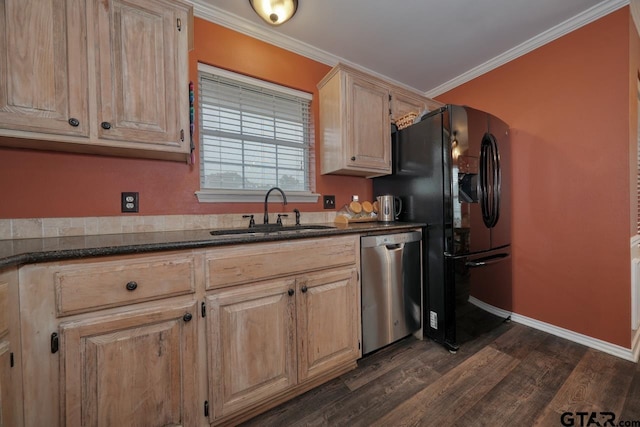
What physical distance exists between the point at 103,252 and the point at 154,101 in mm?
883

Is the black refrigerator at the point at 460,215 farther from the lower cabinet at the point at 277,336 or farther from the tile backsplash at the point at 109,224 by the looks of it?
the tile backsplash at the point at 109,224

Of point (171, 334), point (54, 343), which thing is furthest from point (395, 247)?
point (54, 343)

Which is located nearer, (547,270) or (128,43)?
(128,43)

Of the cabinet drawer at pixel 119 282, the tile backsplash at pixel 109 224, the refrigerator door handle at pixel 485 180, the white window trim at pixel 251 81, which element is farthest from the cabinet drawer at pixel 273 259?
→ the white window trim at pixel 251 81

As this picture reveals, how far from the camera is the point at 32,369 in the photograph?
2.67ft

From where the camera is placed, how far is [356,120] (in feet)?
6.78

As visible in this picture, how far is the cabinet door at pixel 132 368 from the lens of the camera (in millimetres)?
874

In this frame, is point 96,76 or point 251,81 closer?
point 96,76

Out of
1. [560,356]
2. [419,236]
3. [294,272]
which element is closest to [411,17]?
[419,236]

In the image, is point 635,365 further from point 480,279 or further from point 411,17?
point 411,17

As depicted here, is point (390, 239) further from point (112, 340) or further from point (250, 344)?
point (112, 340)

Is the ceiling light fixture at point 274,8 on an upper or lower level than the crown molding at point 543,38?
lower

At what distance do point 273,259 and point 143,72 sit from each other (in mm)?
1238

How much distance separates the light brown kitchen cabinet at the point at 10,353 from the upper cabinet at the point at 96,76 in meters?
0.75
